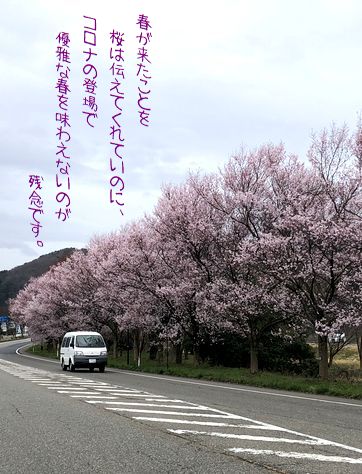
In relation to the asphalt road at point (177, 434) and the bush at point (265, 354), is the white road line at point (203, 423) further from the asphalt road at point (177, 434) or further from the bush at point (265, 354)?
the bush at point (265, 354)

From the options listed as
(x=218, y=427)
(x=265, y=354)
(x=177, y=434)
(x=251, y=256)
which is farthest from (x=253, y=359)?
(x=177, y=434)

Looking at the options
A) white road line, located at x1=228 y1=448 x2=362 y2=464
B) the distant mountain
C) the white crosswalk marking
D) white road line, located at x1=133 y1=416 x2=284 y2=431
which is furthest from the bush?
the distant mountain

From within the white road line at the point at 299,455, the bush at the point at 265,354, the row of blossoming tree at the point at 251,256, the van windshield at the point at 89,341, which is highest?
the row of blossoming tree at the point at 251,256

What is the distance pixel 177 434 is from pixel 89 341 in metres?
21.0

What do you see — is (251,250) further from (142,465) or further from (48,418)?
(142,465)

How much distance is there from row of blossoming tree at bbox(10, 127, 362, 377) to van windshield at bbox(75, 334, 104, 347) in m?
4.40

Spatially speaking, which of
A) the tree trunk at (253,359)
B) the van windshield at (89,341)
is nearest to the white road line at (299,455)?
the tree trunk at (253,359)

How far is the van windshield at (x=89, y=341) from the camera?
94.0ft

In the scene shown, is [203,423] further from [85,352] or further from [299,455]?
[85,352]

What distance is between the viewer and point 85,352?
27.9m

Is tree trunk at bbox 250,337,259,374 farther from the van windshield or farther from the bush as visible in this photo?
the bush

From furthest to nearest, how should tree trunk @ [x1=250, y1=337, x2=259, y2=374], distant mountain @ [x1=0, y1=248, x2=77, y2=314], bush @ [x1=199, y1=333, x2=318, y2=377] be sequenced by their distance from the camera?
1. distant mountain @ [x1=0, y1=248, x2=77, y2=314]
2. bush @ [x1=199, y1=333, x2=318, y2=377]
3. tree trunk @ [x1=250, y1=337, x2=259, y2=374]

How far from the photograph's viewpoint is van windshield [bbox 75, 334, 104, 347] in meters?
28.7

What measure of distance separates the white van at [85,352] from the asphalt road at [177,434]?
1283 centimetres
